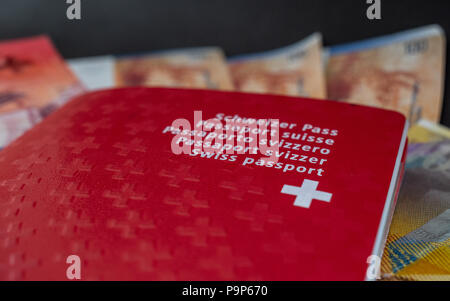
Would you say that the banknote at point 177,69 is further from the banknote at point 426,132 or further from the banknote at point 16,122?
the banknote at point 426,132

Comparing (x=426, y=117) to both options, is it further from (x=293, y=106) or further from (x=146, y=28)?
(x=146, y=28)

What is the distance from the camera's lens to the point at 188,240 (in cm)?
40

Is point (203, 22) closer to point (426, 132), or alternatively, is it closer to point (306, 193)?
point (426, 132)

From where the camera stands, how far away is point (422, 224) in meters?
0.55

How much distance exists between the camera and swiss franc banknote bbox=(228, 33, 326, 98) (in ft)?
2.99

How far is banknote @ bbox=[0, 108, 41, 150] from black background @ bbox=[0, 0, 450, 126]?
237mm

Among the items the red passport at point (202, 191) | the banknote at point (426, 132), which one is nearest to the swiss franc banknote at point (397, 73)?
the banknote at point (426, 132)

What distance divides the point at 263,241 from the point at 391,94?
550mm

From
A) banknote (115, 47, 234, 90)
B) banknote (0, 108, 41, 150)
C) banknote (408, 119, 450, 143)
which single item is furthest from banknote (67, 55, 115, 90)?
banknote (408, 119, 450, 143)

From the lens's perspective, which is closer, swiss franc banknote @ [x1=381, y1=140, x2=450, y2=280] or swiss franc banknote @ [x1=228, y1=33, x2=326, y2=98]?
swiss franc banknote @ [x1=381, y1=140, x2=450, y2=280]

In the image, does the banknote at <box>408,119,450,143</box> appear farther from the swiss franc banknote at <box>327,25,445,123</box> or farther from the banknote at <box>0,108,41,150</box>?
the banknote at <box>0,108,41,150</box>

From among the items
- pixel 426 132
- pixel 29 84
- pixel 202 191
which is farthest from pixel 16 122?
pixel 426 132

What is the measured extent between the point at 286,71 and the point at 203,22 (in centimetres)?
24
